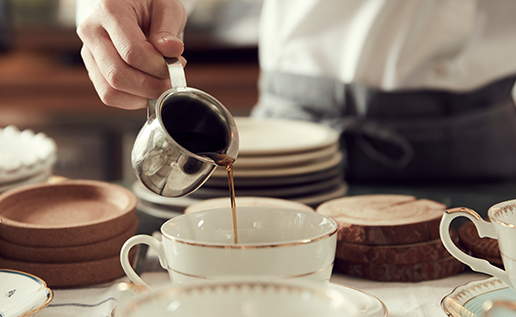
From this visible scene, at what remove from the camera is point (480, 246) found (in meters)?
0.50

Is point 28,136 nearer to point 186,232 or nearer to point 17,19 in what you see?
point 186,232

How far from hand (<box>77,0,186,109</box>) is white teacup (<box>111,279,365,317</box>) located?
0.28m

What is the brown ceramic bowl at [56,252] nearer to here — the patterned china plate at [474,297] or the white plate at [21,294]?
the white plate at [21,294]

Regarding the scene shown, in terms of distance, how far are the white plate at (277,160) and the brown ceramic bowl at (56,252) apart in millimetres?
239

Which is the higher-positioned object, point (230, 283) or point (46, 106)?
point (230, 283)

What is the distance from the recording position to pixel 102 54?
0.55m

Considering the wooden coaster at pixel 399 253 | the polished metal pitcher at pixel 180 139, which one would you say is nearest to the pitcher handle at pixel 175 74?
the polished metal pitcher at pixel 180 139

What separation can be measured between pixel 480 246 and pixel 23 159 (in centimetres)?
56

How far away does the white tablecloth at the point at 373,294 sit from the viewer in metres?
0.43

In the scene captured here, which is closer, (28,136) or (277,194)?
(277,194)

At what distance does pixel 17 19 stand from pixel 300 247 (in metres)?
2.07

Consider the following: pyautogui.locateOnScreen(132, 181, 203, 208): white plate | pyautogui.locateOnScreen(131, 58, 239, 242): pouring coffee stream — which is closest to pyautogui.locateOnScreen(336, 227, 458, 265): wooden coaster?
pyautogui.locateOnScreen(131, 58, 239, 242): pouring coffee stream

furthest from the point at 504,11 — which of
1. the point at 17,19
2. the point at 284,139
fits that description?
the point at 17,19

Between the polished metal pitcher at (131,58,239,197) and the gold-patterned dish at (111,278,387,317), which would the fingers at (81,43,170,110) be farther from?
the gold-patterned dish at (111,278,387,317)
